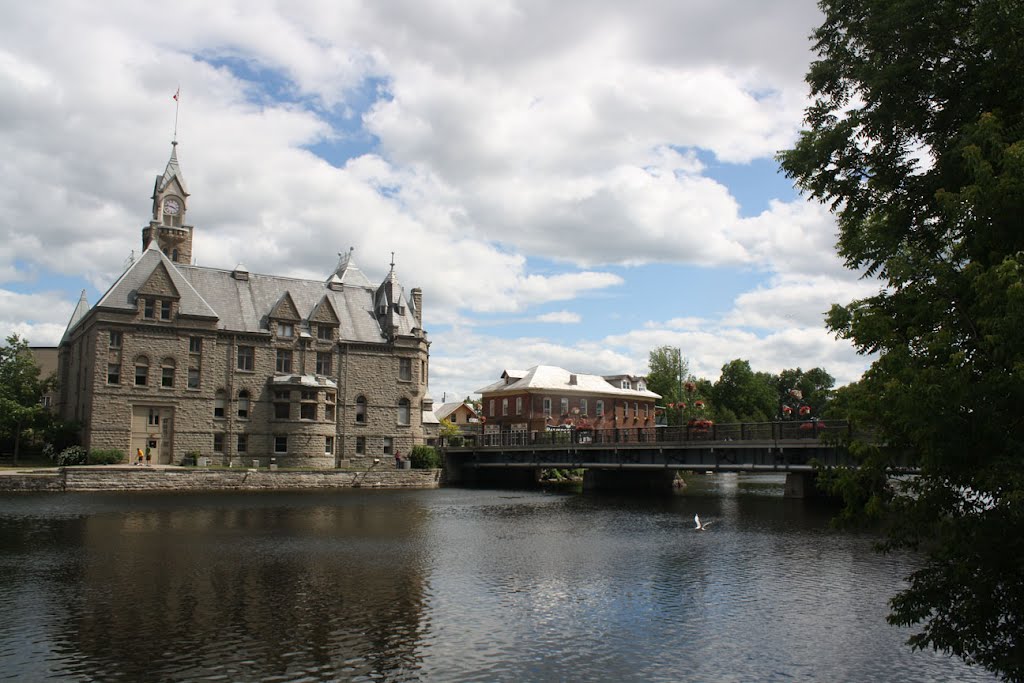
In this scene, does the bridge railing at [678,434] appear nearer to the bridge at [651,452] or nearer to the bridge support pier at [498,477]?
the bridge at [651,452]

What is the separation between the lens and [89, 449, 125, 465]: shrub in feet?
199

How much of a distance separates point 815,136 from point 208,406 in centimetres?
6058

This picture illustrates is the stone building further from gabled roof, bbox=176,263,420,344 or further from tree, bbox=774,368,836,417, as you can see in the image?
tree, bbox=774,368,836,417

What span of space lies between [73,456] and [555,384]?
49.1 m

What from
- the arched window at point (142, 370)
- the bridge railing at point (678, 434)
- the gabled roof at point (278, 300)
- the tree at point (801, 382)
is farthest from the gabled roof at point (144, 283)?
the tree at point (801, 382)

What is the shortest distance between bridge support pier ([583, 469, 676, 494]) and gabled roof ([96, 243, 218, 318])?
34.2 metres

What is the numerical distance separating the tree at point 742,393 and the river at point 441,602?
332 feet

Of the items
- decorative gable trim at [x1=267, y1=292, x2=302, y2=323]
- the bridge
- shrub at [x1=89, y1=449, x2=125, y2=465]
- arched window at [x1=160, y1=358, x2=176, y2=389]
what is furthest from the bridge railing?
shrub at [x1=89, y1=449, x2=125, y2=465]

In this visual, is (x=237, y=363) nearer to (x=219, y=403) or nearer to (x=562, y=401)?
(x=219, y=403)

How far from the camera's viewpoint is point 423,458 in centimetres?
7225

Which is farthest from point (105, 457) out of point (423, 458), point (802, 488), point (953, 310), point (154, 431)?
point (953, 310)

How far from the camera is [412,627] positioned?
17969 mm

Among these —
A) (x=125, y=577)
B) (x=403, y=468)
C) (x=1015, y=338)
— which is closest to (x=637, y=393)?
(x=403, y=468)

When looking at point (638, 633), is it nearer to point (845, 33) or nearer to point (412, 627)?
point (412, 627)
